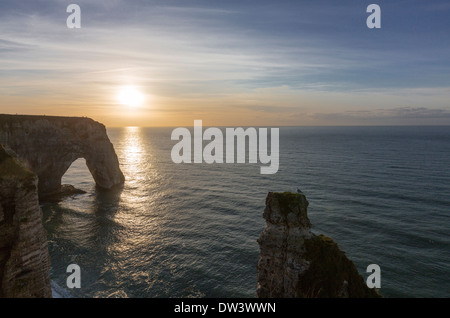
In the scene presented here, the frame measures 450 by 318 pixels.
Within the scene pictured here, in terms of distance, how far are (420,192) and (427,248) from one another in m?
28.4

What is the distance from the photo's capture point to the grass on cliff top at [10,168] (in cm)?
1692

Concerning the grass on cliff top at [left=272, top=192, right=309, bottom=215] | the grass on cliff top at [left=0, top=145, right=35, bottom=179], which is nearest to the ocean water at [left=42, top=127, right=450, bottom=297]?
the grass on cliff top at [left=272, top=192, right=309, bottom=215]

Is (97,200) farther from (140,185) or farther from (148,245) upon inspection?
(148,245)

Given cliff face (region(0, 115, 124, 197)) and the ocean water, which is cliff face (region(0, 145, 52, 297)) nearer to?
the ocean water

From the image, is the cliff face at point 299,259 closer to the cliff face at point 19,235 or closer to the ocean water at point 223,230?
the ocean water at point 223,230

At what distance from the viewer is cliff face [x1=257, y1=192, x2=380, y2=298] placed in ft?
64.2

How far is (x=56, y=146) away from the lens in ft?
205

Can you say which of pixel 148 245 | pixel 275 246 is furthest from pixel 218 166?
pixel 275 246

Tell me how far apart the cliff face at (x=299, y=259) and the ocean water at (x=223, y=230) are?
1089 centimetres

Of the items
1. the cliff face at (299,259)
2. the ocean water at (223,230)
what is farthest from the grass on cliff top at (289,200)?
the ocean water at (223,230)

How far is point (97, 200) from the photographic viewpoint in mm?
60969

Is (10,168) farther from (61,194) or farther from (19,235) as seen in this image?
(61,194)

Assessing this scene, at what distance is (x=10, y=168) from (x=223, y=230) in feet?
109
